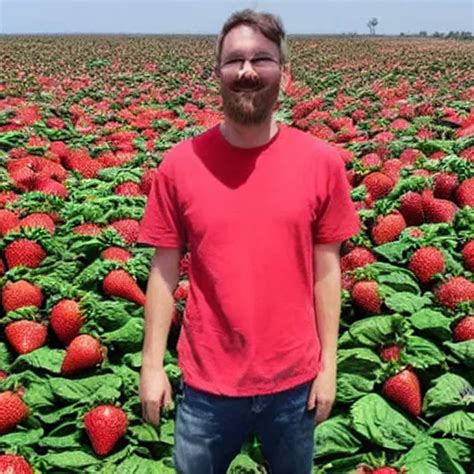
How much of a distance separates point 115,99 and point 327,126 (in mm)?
5135

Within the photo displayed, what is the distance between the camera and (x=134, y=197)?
469 cm

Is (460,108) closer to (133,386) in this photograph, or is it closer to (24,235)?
(24,235)

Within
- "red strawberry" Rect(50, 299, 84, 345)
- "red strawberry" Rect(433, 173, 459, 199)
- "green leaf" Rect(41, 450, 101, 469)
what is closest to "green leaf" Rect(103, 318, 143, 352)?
"red strawberry" Rect(50, 299, 84, 345)

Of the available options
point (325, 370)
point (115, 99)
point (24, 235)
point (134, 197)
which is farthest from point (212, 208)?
point (115, 99)

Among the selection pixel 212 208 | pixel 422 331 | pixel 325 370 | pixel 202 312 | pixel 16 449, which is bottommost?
pixel 16 449

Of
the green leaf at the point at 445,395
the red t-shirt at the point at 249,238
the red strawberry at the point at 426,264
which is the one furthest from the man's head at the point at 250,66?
the red strawberry at the point at 426,264

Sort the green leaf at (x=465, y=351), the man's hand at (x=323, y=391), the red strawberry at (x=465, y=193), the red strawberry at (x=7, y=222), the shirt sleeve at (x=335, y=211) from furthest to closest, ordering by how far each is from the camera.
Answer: the red strawberry at (x=465, y=193)
the red strawberry at (x=7, y=222)
the green leaf at (x=465, y=351)
the man's hand at (x=323, y=391)
the shirt sleeve at (x=335, y=211)

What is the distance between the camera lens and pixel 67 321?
331cm

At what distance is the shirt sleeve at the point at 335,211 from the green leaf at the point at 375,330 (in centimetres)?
112

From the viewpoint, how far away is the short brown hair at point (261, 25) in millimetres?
1959

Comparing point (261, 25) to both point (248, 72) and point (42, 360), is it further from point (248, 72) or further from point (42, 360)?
point (42, 360)

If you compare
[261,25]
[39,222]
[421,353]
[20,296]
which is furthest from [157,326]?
[39,222]

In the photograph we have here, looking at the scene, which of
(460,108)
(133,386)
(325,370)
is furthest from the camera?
(460,108)

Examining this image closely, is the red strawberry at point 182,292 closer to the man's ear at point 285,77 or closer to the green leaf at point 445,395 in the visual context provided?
the green leaf at point 445,395
